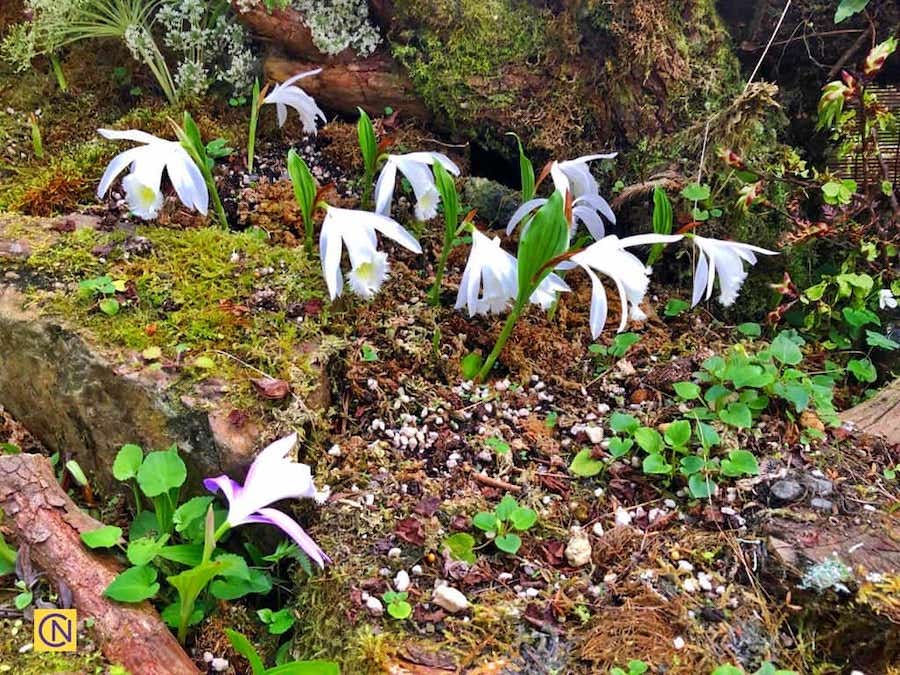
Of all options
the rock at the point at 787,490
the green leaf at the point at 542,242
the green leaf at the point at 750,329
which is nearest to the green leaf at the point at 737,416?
the rock at the point at 787,490

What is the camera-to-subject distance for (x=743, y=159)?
88.7 inches

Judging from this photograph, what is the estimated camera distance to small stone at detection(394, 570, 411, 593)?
148cm

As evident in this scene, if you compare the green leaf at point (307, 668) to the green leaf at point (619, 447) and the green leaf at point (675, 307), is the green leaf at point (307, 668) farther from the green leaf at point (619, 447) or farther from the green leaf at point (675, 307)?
the green leaf at point (675, 307)

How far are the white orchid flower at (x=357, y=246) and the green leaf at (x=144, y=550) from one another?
2.31 feet

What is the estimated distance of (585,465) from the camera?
1.74 meters

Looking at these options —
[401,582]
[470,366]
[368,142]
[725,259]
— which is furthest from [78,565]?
[725,259]

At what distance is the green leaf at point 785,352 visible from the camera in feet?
5.93

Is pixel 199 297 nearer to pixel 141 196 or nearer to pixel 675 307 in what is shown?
pixel 141 196

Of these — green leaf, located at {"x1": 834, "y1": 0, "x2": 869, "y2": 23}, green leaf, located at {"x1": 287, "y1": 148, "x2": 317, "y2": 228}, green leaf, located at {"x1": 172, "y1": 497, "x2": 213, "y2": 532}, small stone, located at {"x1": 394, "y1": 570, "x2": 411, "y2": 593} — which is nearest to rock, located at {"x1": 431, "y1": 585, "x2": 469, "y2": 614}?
small stone, located at {"x1": 394, "y1": 570, "x2": 411, "y2": 593}

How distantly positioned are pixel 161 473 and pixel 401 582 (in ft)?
1.97

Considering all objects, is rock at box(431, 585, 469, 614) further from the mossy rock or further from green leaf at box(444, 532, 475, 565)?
the mossy rock

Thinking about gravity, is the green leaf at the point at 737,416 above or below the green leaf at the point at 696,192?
below

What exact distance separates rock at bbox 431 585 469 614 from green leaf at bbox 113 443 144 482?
747mm

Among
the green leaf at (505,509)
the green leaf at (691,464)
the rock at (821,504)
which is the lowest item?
the rock at (821,504)
